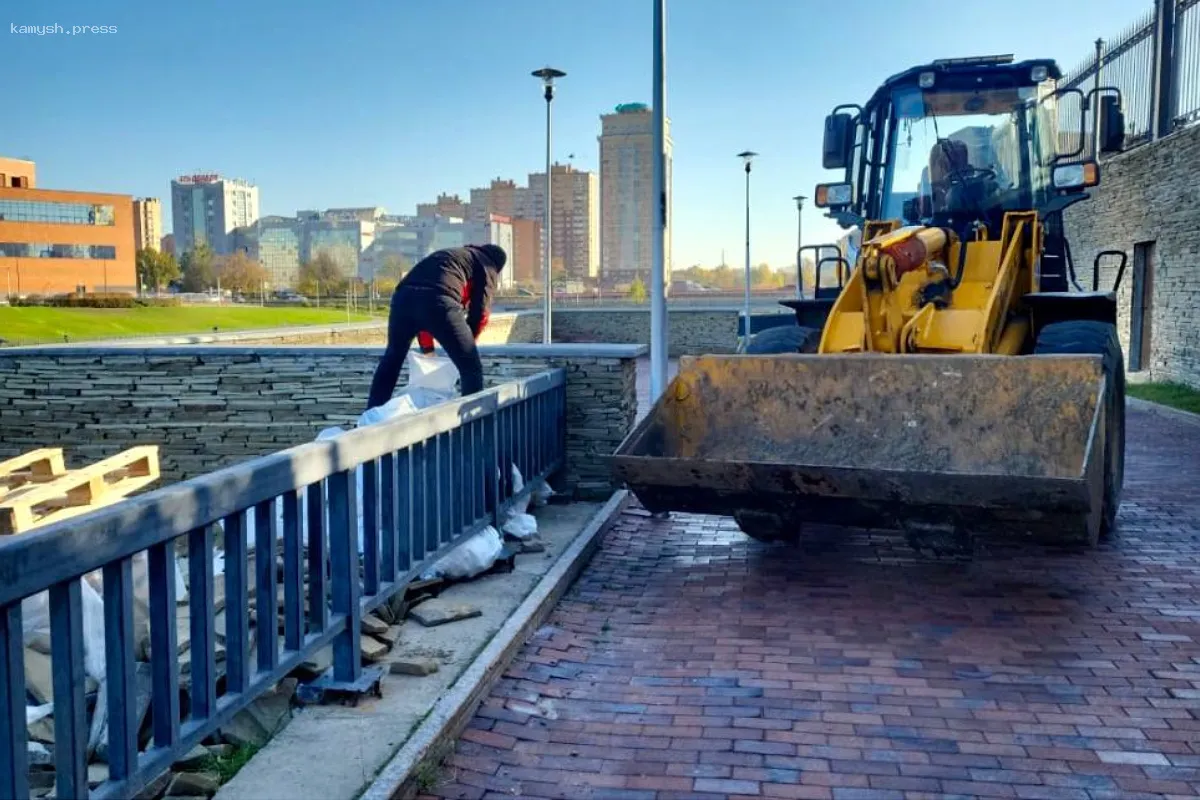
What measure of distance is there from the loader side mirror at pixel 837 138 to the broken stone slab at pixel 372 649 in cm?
533

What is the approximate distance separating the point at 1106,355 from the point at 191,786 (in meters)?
5.50

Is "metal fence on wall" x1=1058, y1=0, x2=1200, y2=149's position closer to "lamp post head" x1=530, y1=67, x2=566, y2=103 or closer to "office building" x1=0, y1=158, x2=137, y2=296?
"lamp post head" x1=530, y1=67, x2=566, y2=103

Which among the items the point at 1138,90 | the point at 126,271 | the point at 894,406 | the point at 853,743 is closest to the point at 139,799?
the point at 853,743

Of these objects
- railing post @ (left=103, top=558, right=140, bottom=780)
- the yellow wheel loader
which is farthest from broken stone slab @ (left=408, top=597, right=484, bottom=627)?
railing post @ (left=103, top=558, right=140, bottom=780)

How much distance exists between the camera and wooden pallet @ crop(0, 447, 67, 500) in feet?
24.8

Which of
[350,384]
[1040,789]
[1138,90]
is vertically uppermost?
[1138,90]

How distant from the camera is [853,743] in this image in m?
4.08

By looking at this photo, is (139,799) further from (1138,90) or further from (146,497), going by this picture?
(1138,90)

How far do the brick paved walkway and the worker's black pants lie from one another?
1.59 meters

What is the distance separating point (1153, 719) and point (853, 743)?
1.22m

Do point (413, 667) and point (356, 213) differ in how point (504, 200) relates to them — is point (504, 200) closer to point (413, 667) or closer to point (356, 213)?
point (356, 213)

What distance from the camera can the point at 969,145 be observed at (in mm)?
8031

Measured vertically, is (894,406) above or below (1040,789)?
above

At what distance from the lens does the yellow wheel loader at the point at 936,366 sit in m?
5.44
